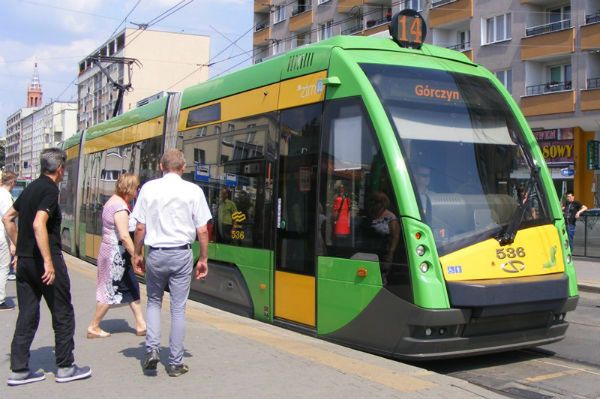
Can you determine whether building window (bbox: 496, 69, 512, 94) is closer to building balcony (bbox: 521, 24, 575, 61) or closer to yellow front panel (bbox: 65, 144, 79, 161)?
building balcony (bbox: 521, 24, 575, 61)

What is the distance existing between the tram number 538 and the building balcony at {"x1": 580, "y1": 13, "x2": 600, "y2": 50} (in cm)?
2345

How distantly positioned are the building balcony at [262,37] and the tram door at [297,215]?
43063 mm

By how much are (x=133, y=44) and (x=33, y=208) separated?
87656mm

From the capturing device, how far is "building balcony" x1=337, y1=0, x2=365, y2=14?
3848cm

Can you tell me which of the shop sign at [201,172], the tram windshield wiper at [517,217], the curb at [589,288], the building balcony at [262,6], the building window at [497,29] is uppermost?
the building balcony at [262,6]

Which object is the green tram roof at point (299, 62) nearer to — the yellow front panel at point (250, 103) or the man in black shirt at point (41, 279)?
the yellow front panel at point (250, 103)

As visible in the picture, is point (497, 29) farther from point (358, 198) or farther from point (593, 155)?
point (358, 198)

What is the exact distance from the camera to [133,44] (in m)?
87.2

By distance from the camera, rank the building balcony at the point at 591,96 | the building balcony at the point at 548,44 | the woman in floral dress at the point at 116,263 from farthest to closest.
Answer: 1. the building balcony at the point at 548,44
2. the building balcony at the point at 591,96
3. the woman in floral dress at the point at 116,263

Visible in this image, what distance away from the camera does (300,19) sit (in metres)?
44.0

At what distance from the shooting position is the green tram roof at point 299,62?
22.0 ft

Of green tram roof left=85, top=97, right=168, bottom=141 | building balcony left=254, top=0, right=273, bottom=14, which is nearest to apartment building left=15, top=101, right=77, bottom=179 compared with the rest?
building balcony left=254, top=0, right=273, bottom=14

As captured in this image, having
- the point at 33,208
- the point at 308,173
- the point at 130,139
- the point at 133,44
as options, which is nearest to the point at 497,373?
the point at 308,173

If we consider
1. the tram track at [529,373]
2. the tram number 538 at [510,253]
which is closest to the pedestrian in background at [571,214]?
Answer: the tram track at [529,373]
